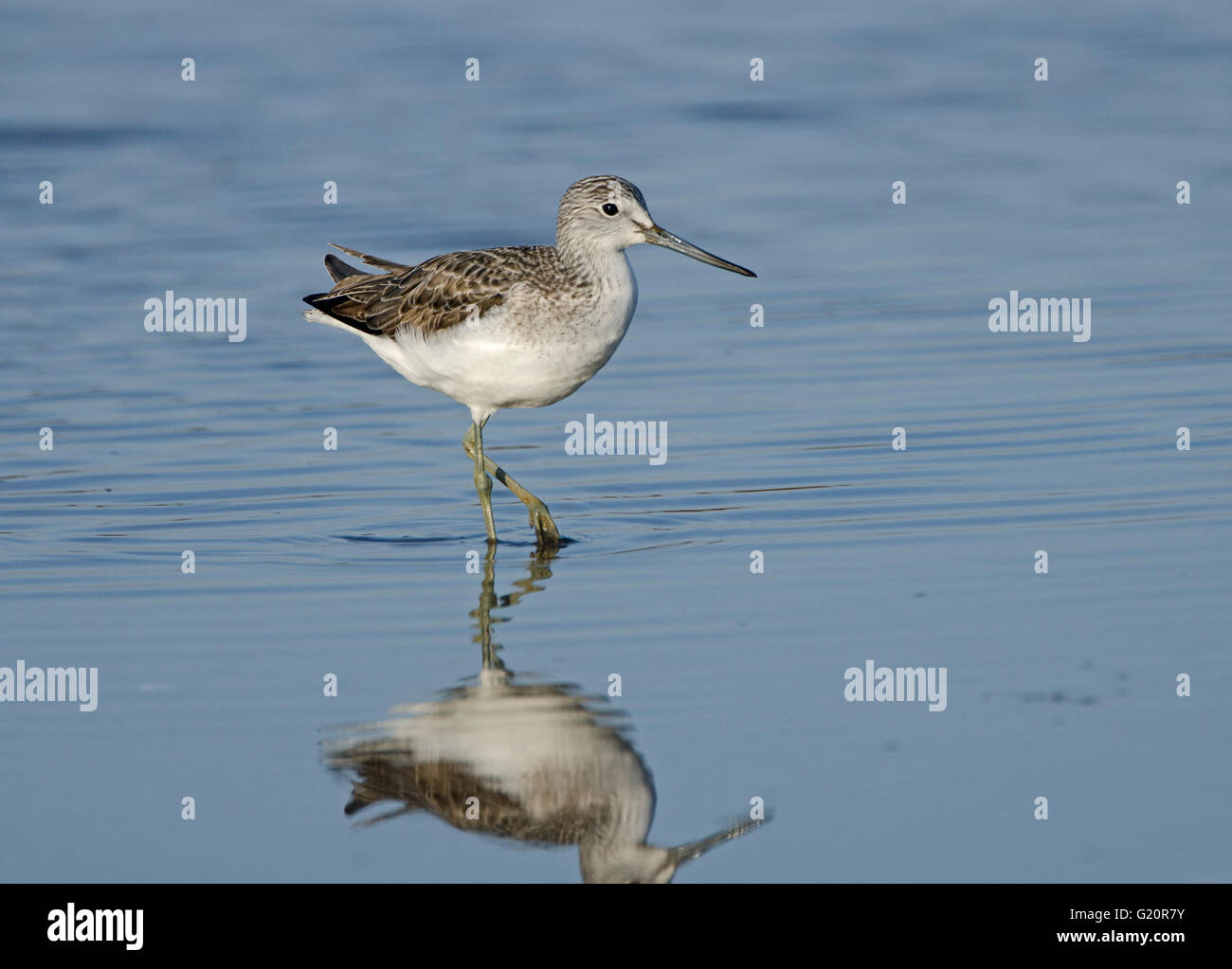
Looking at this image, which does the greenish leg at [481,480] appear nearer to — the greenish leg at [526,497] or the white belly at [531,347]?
the greenish leg at [526,497]

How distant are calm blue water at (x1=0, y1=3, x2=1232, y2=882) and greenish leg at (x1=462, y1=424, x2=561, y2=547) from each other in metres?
0.16

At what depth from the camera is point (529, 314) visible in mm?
9141

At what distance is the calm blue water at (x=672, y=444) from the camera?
21.5 ft

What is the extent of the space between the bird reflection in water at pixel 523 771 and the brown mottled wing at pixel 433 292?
2.67 metres

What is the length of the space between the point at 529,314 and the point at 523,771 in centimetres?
→ 324

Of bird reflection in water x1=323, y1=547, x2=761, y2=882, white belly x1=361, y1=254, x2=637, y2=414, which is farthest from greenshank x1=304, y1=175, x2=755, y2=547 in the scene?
bird reflection in water x1=323, y1=547, x2=761, y2=882

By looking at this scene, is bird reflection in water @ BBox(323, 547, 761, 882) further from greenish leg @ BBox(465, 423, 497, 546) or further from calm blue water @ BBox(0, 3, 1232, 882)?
greenish leg @ BBox(465, 423, 497, 546)

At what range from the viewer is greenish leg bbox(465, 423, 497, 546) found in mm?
9289

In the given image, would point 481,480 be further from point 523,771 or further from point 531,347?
point 523,771

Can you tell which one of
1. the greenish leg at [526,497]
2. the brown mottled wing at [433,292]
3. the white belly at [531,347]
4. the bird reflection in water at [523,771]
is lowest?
the bird reflection in water at [523,771]

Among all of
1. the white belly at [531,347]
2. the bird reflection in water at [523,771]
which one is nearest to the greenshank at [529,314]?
the white belly at [531,347]

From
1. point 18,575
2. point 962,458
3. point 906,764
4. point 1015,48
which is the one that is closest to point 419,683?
point 906,764

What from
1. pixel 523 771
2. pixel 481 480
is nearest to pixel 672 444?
pixel 481 480

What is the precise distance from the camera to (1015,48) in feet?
69.5
